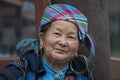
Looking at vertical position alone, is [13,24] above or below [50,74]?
above

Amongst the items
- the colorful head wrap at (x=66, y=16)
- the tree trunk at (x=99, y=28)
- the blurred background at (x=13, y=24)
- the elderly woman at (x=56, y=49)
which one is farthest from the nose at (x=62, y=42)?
the blurred background at (x=13, y=24)

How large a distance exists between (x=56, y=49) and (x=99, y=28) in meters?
0.51

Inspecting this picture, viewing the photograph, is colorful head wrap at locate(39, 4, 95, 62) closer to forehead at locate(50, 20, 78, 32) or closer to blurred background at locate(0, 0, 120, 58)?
forehead at locate(50, 20, 78, 32)

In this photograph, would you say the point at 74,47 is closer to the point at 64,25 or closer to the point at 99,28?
the point at 64,25

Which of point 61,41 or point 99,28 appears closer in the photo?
point 61,41

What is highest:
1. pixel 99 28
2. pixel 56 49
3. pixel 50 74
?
pixel 99 28

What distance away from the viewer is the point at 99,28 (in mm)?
2736

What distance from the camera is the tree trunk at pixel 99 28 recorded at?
2674mm

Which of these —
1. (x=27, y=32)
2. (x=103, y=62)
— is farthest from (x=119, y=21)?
A: (x=103, y=62)

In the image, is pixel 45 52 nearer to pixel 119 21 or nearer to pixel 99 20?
pixel 99 20

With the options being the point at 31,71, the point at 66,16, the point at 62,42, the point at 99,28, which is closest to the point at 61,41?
the point at 62,42

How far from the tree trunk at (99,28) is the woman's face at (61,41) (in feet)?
1.08

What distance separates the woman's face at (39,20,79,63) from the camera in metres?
2.34

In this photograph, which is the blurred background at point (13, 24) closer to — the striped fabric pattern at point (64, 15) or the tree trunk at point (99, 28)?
the tree trunk at point (99, 28)
